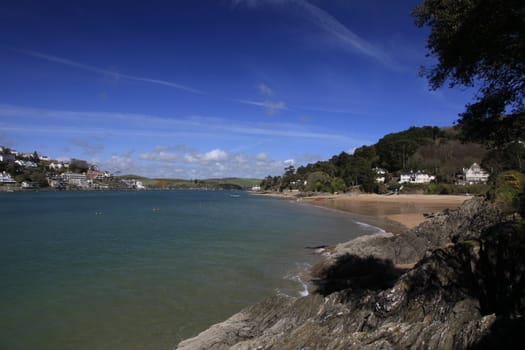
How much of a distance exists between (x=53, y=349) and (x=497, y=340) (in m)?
11.0

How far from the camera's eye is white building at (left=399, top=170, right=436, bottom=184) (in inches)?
4604

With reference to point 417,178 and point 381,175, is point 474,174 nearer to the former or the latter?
point 417,178

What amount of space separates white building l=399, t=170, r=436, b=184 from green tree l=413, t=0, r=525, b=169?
116 meters

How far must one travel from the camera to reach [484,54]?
8383 mm

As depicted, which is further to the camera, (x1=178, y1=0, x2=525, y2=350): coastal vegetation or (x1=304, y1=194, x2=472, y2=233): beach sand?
(x1=304, y1=194, x2=472, y2=233): beach sand

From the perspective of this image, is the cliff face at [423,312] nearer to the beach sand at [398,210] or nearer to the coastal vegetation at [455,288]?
the coastal vegetation at [455,288]

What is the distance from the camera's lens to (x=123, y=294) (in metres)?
14.4

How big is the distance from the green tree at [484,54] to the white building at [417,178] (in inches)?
4573

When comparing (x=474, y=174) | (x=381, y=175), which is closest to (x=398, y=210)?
(x=474, y=174)

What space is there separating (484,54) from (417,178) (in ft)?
397

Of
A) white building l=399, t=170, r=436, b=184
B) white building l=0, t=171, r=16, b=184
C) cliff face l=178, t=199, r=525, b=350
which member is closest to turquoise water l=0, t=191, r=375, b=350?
cliff face l=178, t=199, r=525, b=350

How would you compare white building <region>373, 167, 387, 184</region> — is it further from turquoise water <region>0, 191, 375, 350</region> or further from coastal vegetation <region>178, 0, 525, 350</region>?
coastal vegetation <region>178, 0, 525, 350</region>

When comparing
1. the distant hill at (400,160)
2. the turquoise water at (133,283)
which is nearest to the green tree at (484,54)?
the turquoise water at (133,283)

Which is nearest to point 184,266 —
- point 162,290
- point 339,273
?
point 162,290
